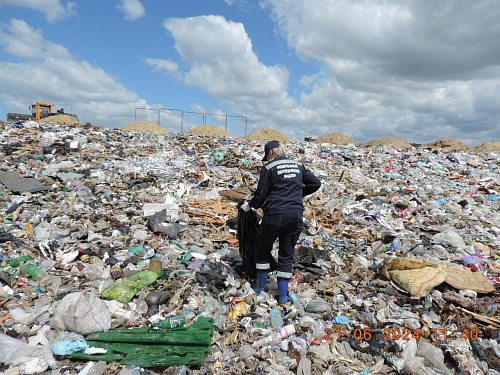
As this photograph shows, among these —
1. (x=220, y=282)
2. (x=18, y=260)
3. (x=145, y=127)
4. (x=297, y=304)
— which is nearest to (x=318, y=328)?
(x=297, y=304)

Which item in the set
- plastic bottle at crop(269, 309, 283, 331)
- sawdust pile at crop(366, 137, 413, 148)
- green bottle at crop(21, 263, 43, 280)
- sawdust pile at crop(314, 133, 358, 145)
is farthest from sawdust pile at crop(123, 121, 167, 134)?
plastic bottle at crop(269, 309, 283, 331)

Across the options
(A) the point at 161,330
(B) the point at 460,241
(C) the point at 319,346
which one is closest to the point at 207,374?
(A) the point at 161,330

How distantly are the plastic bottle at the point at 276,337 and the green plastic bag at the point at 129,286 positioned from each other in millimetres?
1351

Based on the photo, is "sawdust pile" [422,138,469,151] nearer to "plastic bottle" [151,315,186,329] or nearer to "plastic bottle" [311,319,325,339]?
"plastic bottle" [311,319,325,339]

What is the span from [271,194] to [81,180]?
17.9 ft

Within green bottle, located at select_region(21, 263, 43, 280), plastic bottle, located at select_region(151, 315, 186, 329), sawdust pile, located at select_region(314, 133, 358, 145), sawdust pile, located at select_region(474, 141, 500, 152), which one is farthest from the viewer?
sawdust pile, located at select_region(314, 133, 358, 145)

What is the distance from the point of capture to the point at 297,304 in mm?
3312

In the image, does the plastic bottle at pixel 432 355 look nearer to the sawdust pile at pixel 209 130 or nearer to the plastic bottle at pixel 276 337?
the plastic bottle at pixel 276 337

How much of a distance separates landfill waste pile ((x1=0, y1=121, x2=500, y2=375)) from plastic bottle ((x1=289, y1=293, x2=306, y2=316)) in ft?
0.04

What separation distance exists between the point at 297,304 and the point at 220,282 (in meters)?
0.85

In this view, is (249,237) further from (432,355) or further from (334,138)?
(334,138)

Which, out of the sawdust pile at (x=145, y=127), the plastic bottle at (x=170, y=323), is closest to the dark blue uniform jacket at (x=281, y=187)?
the plastic bottle at (x=170, y=323)

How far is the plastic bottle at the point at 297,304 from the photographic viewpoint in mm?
3195

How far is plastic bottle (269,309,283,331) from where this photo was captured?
299cm
